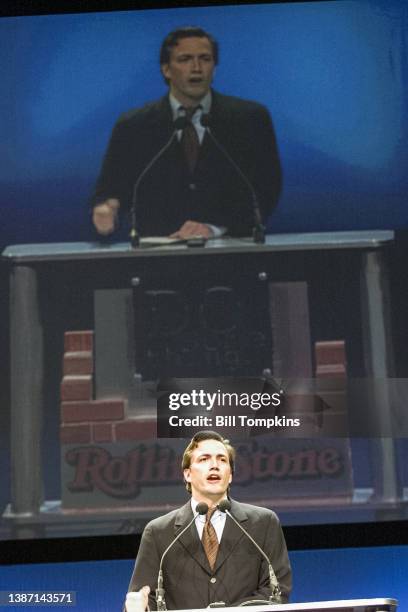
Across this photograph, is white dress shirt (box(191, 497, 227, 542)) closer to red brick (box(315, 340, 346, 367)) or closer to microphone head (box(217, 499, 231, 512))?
microphone head (box(217, 499, 231, 512))

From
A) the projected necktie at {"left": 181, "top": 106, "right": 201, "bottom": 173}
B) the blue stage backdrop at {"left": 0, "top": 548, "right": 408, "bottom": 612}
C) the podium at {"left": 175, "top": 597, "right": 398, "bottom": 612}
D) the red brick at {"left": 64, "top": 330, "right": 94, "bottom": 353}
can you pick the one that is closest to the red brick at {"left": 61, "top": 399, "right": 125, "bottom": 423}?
the red brick at {"left": 64, "top": 330, "right": 94, "bottom": 353}

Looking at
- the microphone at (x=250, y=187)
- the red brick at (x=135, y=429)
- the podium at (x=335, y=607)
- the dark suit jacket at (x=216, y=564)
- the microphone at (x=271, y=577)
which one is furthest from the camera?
the microphone at (x=250, y=187)

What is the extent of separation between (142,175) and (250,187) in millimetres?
543

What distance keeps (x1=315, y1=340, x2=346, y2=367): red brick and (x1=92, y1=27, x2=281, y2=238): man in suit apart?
2.23 feet

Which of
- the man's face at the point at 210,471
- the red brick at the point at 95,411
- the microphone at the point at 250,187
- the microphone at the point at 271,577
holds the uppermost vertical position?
the microphone at the point at 250,187

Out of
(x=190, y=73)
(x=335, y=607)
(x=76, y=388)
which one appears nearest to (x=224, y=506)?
(x=335, y=607)

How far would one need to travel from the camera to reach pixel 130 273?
18.4 feet

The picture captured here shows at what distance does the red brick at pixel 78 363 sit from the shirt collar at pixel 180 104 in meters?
1.28

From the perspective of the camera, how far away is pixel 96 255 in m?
5.62

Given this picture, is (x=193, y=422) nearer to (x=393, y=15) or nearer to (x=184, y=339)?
(x=184, y=339)

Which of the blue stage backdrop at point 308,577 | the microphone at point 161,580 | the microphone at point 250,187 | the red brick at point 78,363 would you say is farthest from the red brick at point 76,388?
the microphone at point 161,580

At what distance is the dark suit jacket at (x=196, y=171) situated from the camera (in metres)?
5.65

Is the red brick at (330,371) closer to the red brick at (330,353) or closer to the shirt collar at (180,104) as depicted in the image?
the red brick at (330,353)

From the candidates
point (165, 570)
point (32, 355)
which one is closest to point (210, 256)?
point (32, 355)
